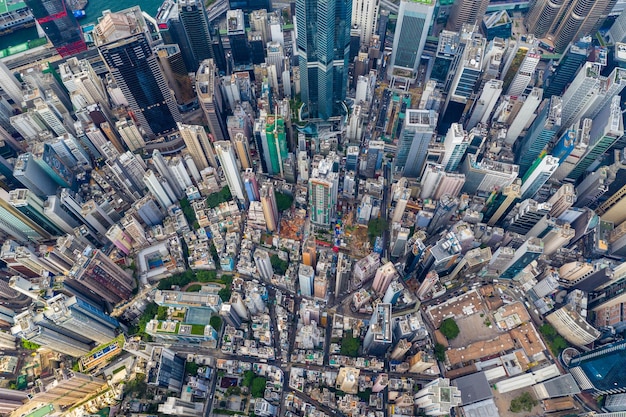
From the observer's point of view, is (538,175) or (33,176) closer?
(538,175)

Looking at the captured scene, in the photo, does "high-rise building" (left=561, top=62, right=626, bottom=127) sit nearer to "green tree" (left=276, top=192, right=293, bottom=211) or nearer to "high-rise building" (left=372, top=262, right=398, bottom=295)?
"high-rise building" (left=372, top=262, right=398, bottom=295)

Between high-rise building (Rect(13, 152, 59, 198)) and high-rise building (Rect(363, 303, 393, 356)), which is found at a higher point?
high-rise building (Rect(13, 152, 59, 198))

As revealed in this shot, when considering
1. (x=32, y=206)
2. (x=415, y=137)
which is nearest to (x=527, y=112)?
(x=415, y=137)

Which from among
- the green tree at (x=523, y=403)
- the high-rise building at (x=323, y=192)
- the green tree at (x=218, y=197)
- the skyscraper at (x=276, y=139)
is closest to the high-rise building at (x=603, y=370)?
the green tree at (x=523, y=403)

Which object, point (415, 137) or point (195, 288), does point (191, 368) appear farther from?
point (415, 137)

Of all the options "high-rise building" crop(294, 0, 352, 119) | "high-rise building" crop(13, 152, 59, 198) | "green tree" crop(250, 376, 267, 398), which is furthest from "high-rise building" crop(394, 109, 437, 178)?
"high-rise building" crop(13, 152, 59, 198)

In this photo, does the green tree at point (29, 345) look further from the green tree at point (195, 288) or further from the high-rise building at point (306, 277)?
the high-rise building at point (306, 277)

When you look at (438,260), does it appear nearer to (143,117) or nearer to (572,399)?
(572,399)
